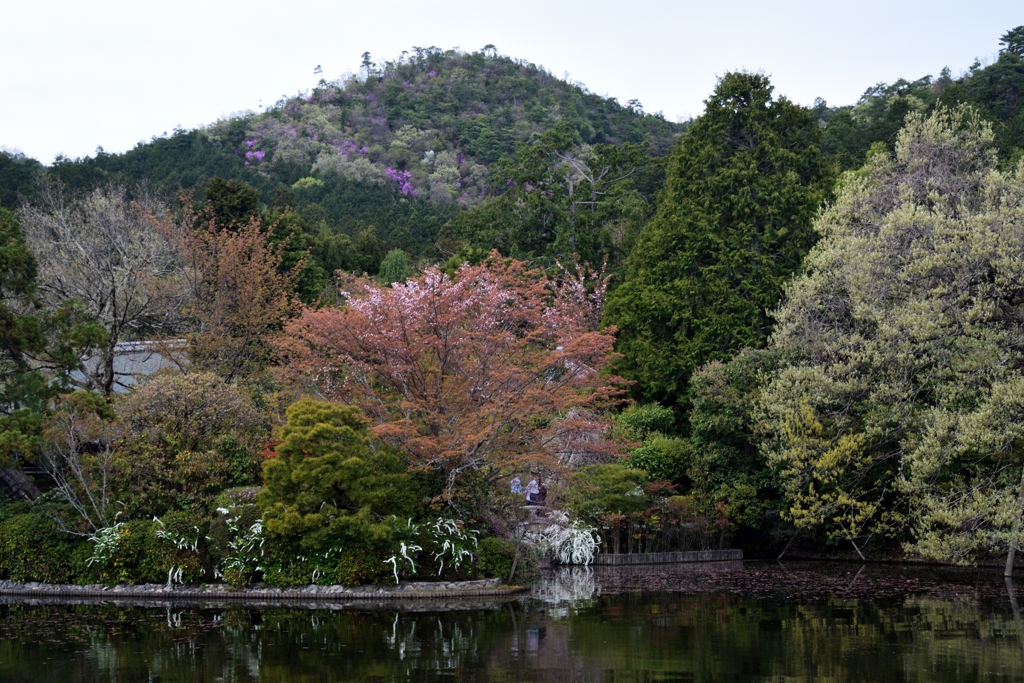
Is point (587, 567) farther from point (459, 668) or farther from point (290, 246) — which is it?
point (290, 246)

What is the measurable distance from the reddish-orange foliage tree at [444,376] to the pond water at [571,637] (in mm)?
2690

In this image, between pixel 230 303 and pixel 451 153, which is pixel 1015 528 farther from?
pixel 451 153

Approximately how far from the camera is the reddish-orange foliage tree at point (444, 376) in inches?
642

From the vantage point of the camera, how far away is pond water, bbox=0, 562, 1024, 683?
9633 mm

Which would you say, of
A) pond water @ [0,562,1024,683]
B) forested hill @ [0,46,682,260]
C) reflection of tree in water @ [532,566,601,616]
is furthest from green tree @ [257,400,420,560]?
forested hill @ [0,46,682,260]

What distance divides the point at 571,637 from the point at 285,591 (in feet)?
19.1

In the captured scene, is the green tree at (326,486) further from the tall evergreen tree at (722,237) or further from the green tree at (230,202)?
the green tree at (230,202)

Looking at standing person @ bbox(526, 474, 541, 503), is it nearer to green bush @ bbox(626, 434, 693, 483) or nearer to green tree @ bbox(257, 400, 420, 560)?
green bush @ bbox(626, 434, 693, 483)

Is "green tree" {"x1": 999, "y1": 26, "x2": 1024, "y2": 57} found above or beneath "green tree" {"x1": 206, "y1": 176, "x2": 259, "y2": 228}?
above

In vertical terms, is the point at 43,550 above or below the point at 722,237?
below

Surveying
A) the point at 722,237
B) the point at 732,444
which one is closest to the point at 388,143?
the point at 722,237

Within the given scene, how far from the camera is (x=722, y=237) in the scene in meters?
24.4

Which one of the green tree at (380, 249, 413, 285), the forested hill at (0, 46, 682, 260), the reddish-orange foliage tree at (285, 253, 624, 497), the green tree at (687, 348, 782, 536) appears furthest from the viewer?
the forested hill at (0, 46, 682, 260)

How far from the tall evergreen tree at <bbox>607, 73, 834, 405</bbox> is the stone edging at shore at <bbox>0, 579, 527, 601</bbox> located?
33.4 ft
